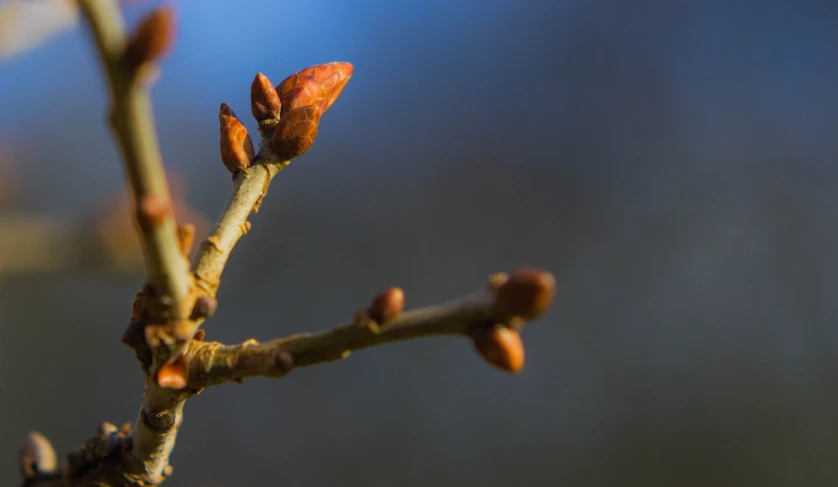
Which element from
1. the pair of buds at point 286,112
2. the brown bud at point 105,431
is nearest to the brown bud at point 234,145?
the pair of buds at point 286,112

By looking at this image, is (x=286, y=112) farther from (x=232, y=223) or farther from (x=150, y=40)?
(x=150, y=40)

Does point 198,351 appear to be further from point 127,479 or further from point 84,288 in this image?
point 84,288

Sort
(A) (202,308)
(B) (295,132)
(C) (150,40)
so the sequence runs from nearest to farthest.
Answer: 1. (C) (150,40)
2. (A) (202,308)
3. (B) (295,132)

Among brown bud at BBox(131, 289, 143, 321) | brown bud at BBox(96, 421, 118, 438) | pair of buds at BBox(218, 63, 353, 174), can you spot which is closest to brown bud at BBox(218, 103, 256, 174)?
pair of buds at BBox(218, 63, 353, 174)

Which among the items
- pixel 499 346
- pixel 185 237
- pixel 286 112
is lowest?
pixel 499 346

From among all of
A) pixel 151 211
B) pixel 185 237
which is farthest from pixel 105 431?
pixel 151 211

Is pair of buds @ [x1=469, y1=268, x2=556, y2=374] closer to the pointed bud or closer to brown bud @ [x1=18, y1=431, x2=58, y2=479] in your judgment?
the pointed bud

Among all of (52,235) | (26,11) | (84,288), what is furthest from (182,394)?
(84,288)
